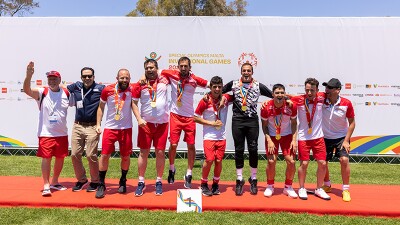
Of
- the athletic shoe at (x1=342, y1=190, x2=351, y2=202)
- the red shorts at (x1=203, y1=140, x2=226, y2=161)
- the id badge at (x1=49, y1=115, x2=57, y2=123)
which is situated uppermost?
the id badge at (x1=49, y1=115, x2=57, y2=123)

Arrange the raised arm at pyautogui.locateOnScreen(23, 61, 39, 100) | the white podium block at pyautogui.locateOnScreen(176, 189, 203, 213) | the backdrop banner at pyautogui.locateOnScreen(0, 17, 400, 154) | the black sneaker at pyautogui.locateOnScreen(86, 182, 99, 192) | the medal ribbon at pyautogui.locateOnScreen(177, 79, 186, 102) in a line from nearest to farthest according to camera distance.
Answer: the white podium block at pyautogui.locateOnScreen(176, 189, 203, 213) → the raised arm at pyautogui.locateOnScreen(23, 61, 39, 100) → the black sneaker at pyautogui.locateOnScreen(86, 182, 99, 192) → the medal ribbon at pyautogui.locateOnScreen(177, 79, 186, 102) → the backdrop banner at pyautogui.locateOnScreen(0, 17, 400, 154)

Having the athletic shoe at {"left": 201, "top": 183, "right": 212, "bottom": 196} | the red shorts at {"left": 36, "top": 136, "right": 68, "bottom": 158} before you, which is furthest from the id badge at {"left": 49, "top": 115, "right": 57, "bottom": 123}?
the athletic shoe at {"left": 201, "top": 183, "right": 212, "bottom": 196}

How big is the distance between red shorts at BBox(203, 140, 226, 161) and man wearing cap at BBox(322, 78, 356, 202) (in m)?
1.44

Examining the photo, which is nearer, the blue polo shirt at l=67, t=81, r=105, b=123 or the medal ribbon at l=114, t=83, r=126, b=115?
the medal ribbon at l=114, t=83, r=126, b=115

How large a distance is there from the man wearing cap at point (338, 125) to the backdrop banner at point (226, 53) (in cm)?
294

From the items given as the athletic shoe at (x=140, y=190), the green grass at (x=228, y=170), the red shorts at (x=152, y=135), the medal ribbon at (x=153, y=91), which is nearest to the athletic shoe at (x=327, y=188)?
the green grass at (x=228, y=170)

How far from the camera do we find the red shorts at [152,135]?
13.7ft

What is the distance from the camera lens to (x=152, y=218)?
11.2 ft

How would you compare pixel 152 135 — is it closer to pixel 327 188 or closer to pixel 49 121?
pixel 49 121

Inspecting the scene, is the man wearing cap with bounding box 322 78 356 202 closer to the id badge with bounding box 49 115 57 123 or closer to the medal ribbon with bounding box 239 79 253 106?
the medal ribbon with bounding box 239 79 253 106

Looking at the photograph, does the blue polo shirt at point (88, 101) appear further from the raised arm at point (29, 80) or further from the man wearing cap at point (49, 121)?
the raised arm at point (29, 80)

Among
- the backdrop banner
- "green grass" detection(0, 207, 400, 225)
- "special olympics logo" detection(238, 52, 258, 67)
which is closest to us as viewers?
"green grass" detection(0, 207, 400, 225)

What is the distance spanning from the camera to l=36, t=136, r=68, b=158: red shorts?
13.4 feet

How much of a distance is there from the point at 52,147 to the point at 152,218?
1702 mm
